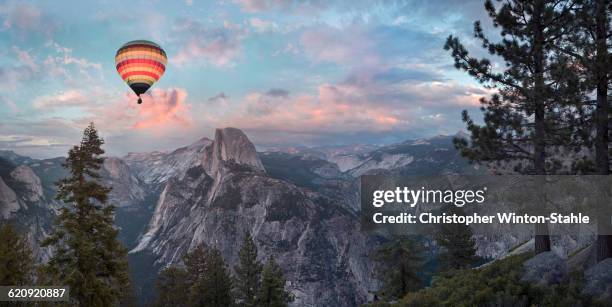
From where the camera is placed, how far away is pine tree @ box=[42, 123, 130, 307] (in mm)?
21828

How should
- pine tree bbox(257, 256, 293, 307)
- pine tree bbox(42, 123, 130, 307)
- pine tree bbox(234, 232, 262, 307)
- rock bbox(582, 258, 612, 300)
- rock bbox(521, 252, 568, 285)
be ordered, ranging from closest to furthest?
rock bbox(582, 258, 612, 300) → rock bbox(521, 252, 568, 285) → pine tree bbox(42, 123, 130, 307) → pine tree bbox(257, 256, 293, 307) → pine tree bbox(234, 232, 262, 307)

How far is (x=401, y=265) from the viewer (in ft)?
130

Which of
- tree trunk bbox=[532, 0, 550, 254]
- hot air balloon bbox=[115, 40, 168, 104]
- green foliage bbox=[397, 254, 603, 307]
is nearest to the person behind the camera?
green foliage bbox=[397, 254, 603, 307]

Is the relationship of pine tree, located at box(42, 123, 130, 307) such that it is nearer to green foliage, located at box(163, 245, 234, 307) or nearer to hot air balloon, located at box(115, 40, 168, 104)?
green foliage, located at box(163, 245, 234, 307)

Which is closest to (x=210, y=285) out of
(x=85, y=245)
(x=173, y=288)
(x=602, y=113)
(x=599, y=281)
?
(x=173, y=288)

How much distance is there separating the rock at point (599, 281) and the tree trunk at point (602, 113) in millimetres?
1432

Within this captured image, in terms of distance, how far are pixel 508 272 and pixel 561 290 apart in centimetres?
316

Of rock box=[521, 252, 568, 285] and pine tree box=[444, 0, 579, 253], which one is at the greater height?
pine tree box=[444, 0, 579, 253]

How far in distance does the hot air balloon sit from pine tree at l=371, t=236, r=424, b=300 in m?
32.7

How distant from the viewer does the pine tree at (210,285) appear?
4527 cm

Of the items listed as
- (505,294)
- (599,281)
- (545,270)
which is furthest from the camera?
(545,270)

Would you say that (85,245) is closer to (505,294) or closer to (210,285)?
(505,294)

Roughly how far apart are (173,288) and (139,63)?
26.8 metres

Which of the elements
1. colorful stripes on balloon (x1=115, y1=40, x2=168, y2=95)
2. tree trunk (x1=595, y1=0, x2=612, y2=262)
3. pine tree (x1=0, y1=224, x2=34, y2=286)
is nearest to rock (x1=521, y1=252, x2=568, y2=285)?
tree trunk (x1=595, y1=0, x2=612, y2=262)
